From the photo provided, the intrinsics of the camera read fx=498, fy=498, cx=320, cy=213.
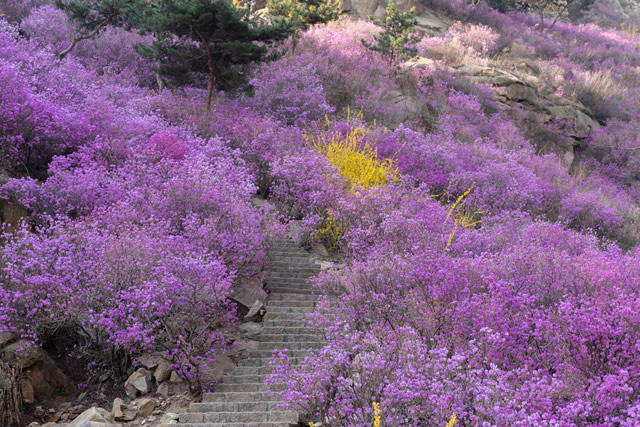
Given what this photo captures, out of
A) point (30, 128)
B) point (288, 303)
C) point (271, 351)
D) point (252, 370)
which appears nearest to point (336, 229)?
point (288, 303)

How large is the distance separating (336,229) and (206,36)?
541 cm

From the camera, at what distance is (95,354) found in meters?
5.72

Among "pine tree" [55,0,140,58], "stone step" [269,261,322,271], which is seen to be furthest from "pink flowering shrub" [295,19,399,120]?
"stone step" [269,261,322,271]

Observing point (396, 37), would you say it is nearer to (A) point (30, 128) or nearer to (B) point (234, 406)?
(A) point (30, 128)

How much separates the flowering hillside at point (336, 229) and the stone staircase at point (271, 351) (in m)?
0.26

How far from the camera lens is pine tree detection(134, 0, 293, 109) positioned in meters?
9.88

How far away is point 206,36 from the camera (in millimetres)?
10547

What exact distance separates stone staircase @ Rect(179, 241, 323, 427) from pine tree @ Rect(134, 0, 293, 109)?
196 inches

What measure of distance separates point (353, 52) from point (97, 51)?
7595 millimetres

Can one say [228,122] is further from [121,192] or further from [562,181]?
[562,181]

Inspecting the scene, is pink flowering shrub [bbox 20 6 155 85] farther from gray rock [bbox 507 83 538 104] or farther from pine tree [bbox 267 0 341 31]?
gray rock [bbox 507 83 538 104]

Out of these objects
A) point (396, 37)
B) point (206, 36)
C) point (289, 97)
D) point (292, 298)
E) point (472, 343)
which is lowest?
point (292, 298)

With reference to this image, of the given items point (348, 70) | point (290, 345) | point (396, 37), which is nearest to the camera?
point (290, 345)

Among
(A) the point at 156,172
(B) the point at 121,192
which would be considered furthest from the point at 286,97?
(B) the point at 121,192
